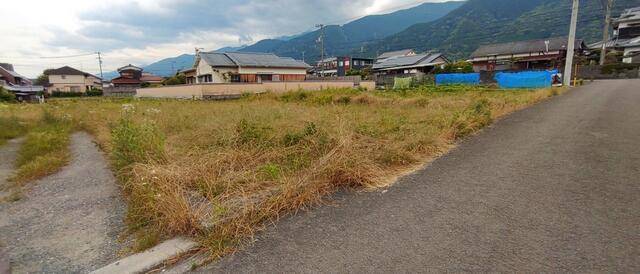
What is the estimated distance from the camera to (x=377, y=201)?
3.24 metres

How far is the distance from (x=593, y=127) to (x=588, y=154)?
2.57 meters

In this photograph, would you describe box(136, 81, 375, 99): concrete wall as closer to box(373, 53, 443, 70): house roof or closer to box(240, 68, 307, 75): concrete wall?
box(240, 68, 307, 75): concrete wall

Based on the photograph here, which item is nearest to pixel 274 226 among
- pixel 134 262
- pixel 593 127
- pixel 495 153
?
pixel 134 262

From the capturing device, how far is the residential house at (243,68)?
3111cm

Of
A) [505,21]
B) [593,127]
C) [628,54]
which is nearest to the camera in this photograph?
[593,127]

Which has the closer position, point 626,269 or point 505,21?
point 626,269

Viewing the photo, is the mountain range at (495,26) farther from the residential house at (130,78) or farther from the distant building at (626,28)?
the residential house at (130,78)

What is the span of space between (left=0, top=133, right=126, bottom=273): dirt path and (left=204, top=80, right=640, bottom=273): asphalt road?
4.34ft

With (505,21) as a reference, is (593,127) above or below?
below

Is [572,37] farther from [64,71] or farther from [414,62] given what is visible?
[64,71]

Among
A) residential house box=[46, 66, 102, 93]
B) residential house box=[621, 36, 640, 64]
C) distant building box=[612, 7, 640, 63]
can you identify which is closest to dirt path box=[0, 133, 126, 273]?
residential house box=[621, 36, 640, 64]

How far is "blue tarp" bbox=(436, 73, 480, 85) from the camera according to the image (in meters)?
29.8

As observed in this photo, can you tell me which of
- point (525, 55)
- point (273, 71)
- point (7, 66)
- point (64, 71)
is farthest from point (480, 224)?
point (7, 66)

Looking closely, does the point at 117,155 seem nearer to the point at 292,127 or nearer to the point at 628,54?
the point at 292,127
